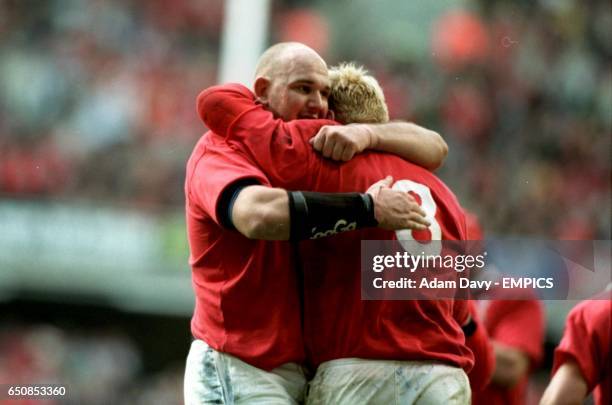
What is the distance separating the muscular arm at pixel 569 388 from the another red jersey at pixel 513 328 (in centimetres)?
104

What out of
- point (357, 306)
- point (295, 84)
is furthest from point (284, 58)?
point (357, 306)

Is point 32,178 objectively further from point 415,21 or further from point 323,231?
point 323,231

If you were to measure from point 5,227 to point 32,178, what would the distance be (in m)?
0.52

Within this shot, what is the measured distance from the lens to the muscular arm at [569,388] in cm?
390

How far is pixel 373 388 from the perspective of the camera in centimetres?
324

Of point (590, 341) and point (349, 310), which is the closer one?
point (349, 310)

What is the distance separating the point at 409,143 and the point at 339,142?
314 mm

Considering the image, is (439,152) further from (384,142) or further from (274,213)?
(274,213)

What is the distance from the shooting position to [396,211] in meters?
3.18

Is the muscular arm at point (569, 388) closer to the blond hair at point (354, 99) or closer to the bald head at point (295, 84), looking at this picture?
the blond hair at point (354, 99)

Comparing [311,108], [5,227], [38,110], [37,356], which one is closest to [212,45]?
[38,110]

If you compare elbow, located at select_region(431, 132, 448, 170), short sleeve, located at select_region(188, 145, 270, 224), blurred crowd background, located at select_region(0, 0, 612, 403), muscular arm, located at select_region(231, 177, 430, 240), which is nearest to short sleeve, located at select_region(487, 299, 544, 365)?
elbow, located at select_region(431, 132, 448, 170)

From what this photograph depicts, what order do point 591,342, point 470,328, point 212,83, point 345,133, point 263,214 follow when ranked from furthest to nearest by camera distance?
point 212,83
point 470,328
point 591,342
point 345,133
point 263,214

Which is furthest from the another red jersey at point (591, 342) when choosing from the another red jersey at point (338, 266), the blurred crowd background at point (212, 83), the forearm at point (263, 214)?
the blurred crowd background at point (212, 83)
